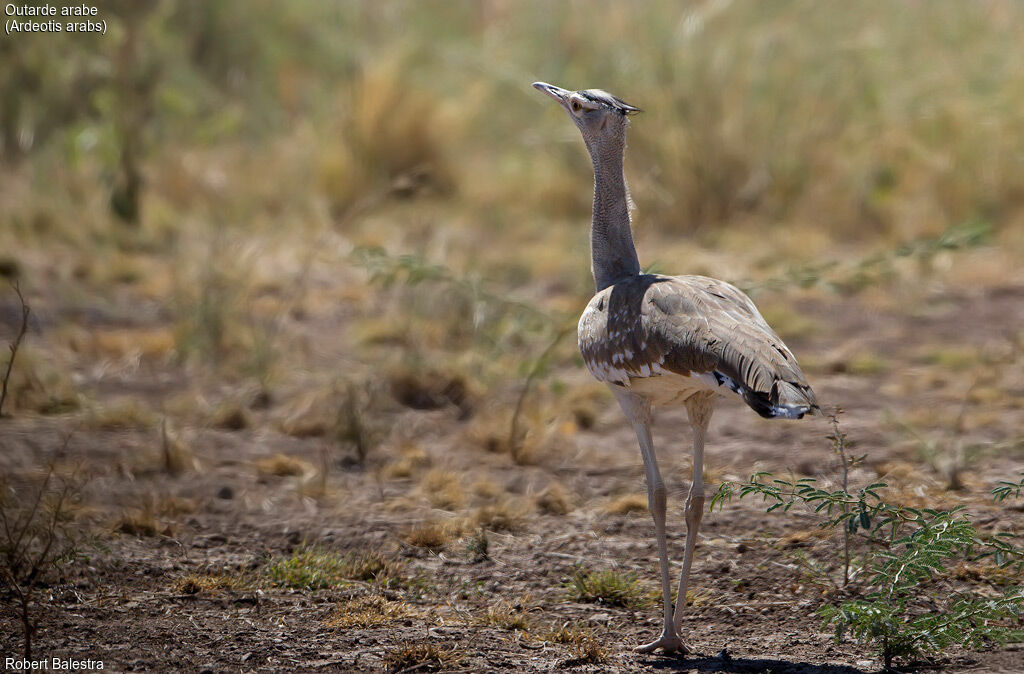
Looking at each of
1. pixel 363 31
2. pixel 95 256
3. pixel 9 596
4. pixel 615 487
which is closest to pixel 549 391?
pixel 615 487

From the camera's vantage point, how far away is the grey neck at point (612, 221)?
4203 millimetres

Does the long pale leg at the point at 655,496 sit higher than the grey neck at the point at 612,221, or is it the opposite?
the grey neck at the point at 612,221

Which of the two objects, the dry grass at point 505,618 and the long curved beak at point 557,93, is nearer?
the dry grass at point 505,618

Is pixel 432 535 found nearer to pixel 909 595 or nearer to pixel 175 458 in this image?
pixel 175 458

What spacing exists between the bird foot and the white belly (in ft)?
2.42

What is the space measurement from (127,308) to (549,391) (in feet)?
10.1

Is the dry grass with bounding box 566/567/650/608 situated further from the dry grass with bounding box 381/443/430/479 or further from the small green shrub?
the dry grass with bounding box 381/443/430/479

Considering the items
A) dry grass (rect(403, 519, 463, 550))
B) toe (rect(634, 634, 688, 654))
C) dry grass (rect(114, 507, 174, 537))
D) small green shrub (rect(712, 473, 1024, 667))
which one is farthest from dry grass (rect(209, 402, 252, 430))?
small green shrub (rect(712, 473, 1024, 667))

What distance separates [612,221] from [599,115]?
379mm

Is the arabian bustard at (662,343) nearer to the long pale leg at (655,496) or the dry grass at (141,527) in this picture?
the long pale leg at (655,496)

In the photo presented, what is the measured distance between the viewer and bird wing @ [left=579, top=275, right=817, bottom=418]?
315 cm

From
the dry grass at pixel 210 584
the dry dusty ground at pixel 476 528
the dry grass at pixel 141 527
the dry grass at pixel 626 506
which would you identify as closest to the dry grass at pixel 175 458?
the dry dusty ground at pixel 476 528

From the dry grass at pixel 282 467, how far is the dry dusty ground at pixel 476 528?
2 cm

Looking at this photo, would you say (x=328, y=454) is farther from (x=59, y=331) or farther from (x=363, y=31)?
(x=363, y=31)
